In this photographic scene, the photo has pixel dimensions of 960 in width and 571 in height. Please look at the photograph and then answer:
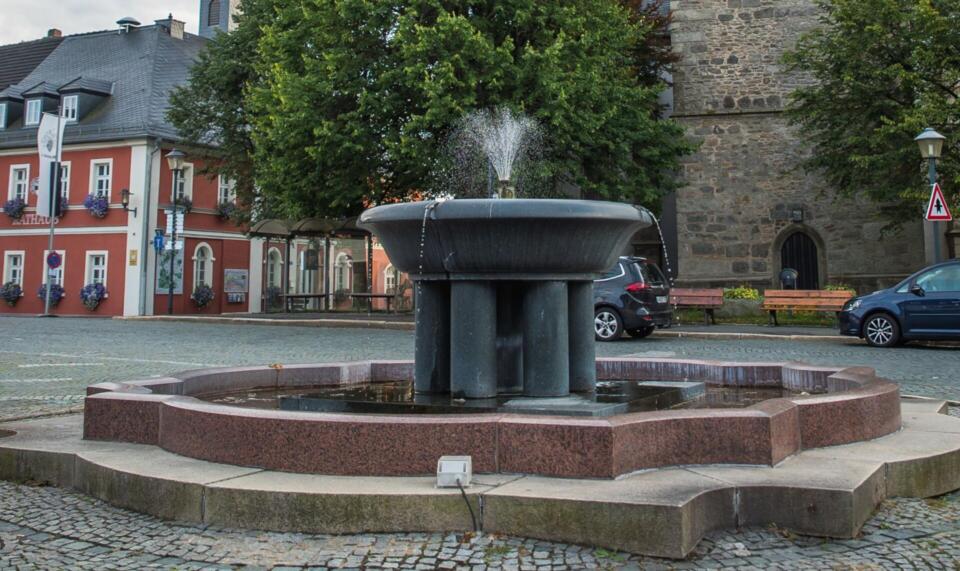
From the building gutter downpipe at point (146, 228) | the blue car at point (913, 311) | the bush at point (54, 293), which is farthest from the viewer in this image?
the bush at point (54, 293)

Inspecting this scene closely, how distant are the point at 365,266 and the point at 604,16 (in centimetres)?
1342

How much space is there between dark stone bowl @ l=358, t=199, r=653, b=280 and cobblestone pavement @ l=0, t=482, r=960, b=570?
2.10 meters

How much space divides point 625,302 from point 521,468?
12559 mm

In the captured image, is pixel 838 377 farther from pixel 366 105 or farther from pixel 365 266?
pixel 365 266

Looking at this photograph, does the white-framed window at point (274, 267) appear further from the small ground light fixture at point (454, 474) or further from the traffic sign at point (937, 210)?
the small ground light fixture at point (454, 474)

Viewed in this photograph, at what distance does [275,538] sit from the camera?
12.3 ft

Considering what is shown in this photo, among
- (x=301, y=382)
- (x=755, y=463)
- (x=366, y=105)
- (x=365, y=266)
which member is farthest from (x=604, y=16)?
(x=755, y=463)

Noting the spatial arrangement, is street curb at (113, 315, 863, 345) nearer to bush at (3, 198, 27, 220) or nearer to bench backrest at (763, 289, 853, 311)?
bench backrest at (763, 289, 853, 311)

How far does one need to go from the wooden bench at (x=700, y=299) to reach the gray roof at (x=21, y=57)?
Answer: 39231 millimetres

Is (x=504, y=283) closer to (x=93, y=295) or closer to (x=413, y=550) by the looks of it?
(x=413, y=550)

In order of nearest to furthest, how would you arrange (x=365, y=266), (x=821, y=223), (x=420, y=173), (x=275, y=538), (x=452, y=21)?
(x=275, y=538), (x=452, y=21), (x=420, y=173), (x=821, y=223), (x=365, y=266)

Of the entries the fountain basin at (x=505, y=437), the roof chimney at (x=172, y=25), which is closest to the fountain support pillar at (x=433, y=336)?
the fountain basin at (x=505, y=437)

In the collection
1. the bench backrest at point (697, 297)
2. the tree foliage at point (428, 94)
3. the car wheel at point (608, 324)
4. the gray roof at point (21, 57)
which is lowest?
the car wheel at point (608, 324)

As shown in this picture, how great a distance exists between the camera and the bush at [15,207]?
37.0 metres
